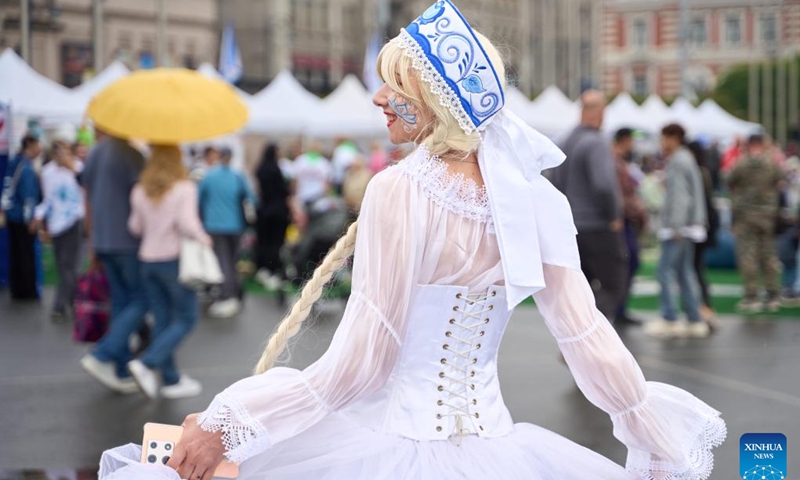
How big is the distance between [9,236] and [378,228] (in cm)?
1223

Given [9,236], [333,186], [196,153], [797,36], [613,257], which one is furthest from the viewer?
[797,36]

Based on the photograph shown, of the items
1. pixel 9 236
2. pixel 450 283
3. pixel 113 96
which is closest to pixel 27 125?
pixel 9 236

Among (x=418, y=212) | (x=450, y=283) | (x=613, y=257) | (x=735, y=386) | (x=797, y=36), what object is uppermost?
(x=797, y=36)

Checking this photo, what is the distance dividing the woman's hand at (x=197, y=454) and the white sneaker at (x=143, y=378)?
5.35 meters

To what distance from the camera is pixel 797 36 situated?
2916 inches

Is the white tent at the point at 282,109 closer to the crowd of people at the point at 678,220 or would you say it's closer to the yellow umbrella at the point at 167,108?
the crowd of people at the point at 678,220

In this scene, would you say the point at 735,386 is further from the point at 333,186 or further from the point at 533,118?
the point at 533,118

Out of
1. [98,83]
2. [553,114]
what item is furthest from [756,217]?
[553,114]

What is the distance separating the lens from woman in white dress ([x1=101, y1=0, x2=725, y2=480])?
295cm

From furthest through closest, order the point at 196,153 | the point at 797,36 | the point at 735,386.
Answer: the point at 797,36, the point at 196,153, the point at 735,386

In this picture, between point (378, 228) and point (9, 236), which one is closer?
point (378, 228)

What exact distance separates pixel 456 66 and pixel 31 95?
483 inches

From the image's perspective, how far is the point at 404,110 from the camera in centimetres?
313

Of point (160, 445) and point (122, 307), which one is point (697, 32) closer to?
point (122, 307)
